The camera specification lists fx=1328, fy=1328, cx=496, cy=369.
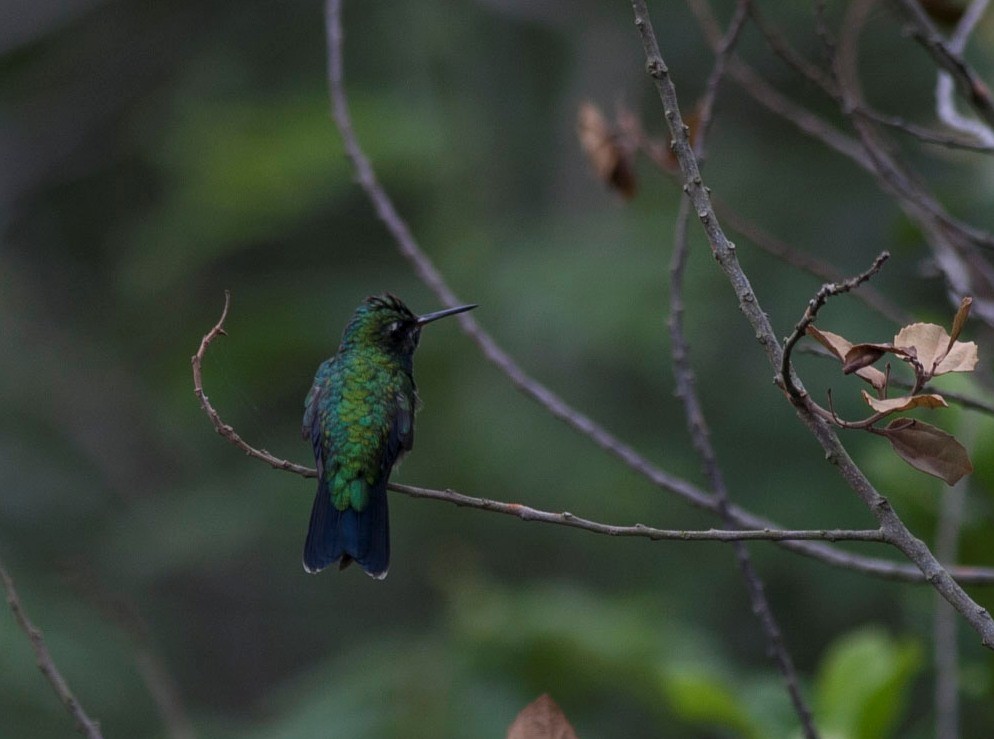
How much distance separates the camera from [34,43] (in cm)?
1216

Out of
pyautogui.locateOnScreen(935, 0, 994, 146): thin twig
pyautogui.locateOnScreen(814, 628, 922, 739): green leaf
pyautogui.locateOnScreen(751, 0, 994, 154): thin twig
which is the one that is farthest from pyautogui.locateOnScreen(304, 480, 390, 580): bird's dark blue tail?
pyautogui.locateOnScreen(935, 0, 994, 146): thin twig

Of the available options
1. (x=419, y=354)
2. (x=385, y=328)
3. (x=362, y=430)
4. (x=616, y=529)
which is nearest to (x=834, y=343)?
(x=616, y=529)

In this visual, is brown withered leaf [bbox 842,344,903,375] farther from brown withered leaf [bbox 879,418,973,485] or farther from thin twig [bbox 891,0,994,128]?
thin twig [bbox 891,0,994,128]

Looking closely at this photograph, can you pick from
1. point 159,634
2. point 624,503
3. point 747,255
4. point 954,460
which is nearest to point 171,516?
point 159,634

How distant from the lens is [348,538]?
3541 mm

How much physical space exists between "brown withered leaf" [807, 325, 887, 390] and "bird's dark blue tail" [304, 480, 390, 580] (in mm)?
1883

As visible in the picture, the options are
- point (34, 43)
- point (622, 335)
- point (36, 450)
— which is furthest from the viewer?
point (34, 43)

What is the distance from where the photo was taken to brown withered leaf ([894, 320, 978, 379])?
1781 mm

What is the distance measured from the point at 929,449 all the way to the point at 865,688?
1730 mm

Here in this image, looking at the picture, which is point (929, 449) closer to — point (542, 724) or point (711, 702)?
point (542, 724)

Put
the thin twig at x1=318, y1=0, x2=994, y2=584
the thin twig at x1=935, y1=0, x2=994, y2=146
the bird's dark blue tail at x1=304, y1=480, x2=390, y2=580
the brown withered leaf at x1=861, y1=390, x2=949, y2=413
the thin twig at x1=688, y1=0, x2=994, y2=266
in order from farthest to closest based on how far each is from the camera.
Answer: the bird's dark blue tail at x1=304, y1=480, x2=390, y2=580
the thin twig at x1=935, y1=0, x2=994, y2=146
the thin twig at x1=688, y1=0, x2=994, y2=266
the thin twig at x1=318, y1=0, x2=994, y2=584
the brown withered leaf at x1=861, y1=390, x2=949, y2=413

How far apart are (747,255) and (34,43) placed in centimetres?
704

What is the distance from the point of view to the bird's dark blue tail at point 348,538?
351 cm

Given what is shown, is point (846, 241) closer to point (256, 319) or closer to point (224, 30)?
point (256, 319)
